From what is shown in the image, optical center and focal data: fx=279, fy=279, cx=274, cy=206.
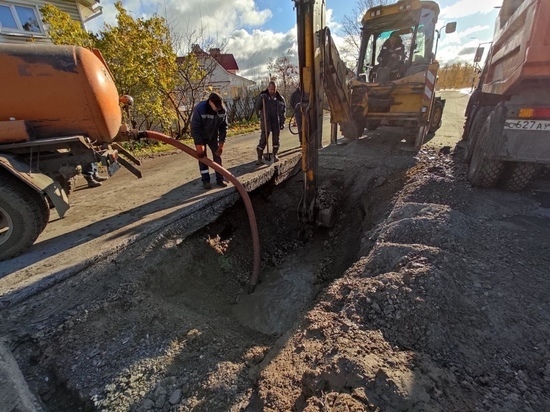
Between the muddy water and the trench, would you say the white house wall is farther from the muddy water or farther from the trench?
the muddy water

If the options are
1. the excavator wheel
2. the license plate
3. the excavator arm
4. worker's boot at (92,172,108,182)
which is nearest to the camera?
the license plate

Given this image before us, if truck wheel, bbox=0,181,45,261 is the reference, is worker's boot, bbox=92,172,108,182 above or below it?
below

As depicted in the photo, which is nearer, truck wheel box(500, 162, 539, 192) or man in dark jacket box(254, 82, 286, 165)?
truck wheel box(500, 162, 539, 192)

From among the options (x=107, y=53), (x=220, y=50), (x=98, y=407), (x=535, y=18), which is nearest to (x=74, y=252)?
(x=98, y=407)

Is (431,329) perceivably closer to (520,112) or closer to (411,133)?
(520,112)

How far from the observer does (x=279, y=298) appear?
12.0ft

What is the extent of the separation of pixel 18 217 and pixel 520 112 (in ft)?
18.9

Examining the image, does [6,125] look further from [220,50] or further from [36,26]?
[220,50]

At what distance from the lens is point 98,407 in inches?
77.3

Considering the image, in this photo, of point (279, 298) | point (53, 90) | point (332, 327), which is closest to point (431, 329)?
point (332, 327)

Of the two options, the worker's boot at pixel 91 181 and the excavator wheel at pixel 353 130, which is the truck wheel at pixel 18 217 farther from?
the excavator wheel at pixel 353 130

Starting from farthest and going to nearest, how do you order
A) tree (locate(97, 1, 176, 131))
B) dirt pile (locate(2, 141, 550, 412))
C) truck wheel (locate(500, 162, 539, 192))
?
tree (locate(97, 1, 176, 131)) < truck wheel (locate(500, 162, 539, 192)) < dirt pile (locate(2, 141, 550, 412))

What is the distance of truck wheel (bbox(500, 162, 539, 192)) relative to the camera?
145 inches

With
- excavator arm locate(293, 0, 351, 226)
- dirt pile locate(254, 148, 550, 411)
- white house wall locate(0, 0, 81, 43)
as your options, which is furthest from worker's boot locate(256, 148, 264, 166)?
white house wall locate(0, 0, 81, 43)
